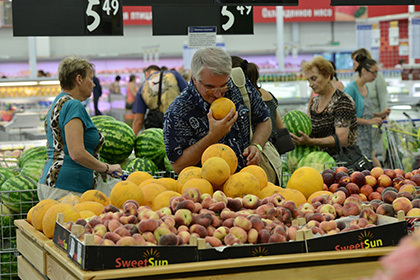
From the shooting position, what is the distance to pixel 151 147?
464 cm

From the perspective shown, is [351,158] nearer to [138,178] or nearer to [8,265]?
[138,178]

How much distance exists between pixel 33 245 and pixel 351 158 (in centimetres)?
268

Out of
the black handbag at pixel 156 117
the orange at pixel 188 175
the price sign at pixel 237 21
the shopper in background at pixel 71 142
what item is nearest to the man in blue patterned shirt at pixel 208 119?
the orange at pixel 188 175

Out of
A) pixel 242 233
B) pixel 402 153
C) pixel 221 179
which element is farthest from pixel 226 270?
pixel 402 153

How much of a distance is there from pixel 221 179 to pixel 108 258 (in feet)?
2.67

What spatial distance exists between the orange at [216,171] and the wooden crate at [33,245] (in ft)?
2.29

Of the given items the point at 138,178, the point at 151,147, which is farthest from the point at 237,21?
the point at 138,178

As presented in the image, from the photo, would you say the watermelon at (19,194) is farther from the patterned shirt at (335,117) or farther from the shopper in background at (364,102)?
the shopper in background at (364,102)

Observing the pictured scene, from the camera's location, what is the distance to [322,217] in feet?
Result: 7.36

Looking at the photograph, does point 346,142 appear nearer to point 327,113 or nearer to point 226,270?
point 327,113

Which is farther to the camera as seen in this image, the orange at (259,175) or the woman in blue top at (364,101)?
the woman in blue top at (364,101)

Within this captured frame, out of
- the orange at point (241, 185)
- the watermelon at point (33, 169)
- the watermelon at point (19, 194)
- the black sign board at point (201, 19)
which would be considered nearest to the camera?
the orange at point (241, 185)

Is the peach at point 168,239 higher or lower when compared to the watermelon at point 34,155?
higher

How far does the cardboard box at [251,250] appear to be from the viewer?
198 cm
